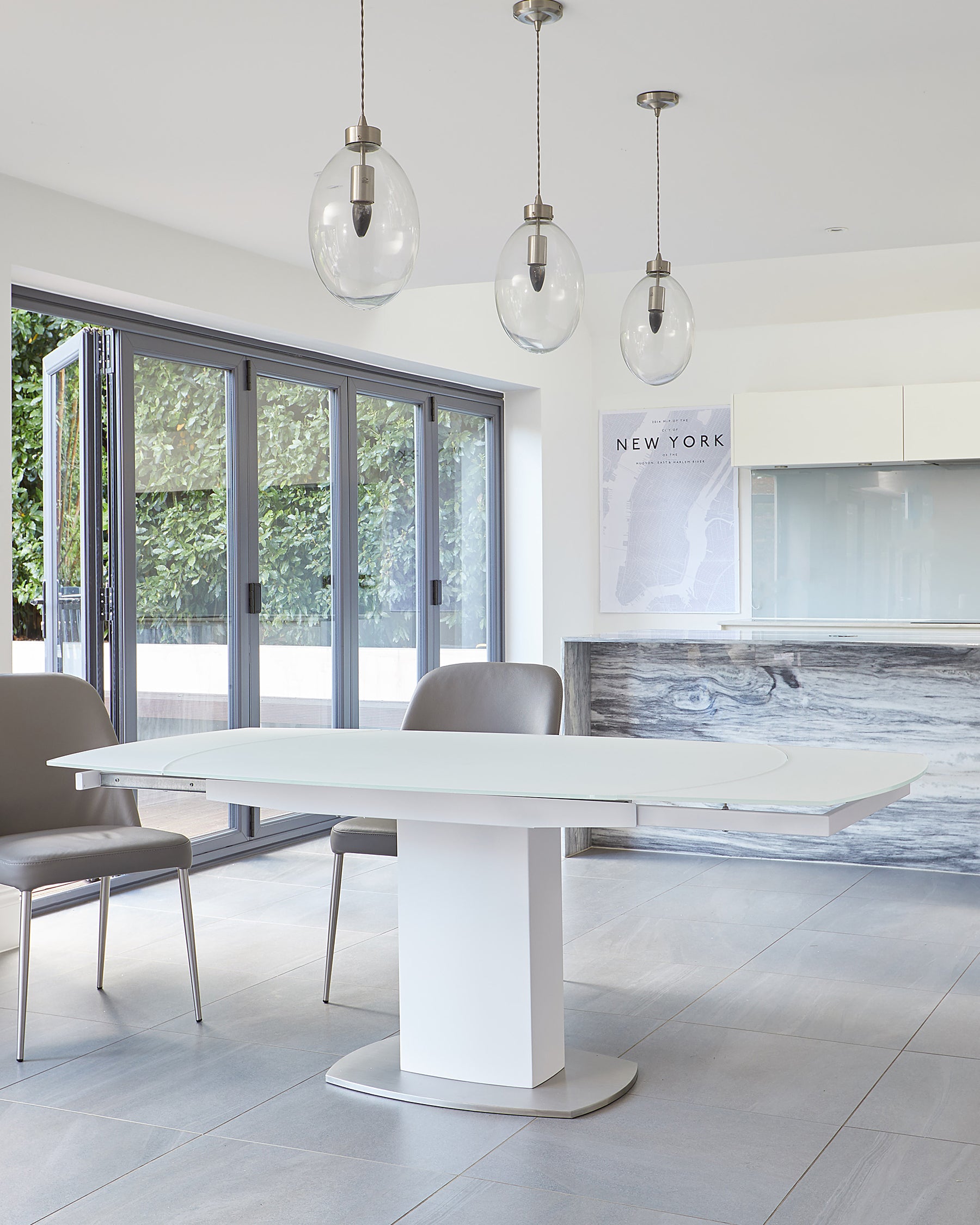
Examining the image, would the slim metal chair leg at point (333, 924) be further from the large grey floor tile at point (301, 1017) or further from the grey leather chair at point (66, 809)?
the grey leather chair at point (66, 809)

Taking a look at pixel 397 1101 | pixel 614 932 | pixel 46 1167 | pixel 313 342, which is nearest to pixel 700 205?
pixel 313 342

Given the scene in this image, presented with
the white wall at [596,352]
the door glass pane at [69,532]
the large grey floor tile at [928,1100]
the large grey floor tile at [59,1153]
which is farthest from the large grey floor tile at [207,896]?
the large grey floor tile at [928,1100]

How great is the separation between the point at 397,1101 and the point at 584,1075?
15.8 inches

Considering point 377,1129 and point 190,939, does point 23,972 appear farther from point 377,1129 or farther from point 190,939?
point 377,1129

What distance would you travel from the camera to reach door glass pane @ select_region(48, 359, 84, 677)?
4.71 meters

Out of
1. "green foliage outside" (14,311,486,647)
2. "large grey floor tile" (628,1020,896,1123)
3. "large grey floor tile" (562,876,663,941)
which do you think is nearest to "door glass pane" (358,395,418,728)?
"green foliage outside" (14,311,486,647)

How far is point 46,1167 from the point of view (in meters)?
2.38

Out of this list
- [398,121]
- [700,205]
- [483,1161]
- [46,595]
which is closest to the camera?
[483,1161]

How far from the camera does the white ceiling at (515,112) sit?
9.30 ft

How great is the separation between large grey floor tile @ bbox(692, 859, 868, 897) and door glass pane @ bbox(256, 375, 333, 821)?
6.41 ft

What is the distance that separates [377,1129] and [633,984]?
112cm

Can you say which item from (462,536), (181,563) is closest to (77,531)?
(181,563)

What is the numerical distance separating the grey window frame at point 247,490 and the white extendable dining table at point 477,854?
2.02 metres

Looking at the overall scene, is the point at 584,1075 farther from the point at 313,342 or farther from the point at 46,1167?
the point at 313,342
